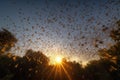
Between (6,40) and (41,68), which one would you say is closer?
(6,40)

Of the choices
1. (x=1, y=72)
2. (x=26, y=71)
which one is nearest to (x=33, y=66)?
(x=26, y=71)

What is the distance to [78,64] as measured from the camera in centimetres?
5156

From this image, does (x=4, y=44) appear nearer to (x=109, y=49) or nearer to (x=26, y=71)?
(x=26, y=71)

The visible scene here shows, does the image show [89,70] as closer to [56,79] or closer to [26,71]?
[56,79]

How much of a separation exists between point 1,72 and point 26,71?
9.45 meters

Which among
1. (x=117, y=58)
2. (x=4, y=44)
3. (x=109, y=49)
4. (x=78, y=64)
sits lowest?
(x=117, y=58)

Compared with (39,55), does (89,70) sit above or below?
below

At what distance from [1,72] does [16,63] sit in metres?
7.63

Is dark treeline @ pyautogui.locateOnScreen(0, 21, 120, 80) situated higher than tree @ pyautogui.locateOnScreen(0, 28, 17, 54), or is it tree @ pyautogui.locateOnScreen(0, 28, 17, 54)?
tree @ pyautogui.locateOnScreen(0, 28, 17, 54)

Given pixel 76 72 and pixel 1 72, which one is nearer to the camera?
pixel 1 72

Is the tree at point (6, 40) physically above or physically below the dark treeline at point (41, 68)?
above

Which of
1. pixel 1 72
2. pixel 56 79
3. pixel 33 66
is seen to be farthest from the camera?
pixel 33 66

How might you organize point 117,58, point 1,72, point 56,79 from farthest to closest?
point 56,79 → point 1,72 → point 117,58

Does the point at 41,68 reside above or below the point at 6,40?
below
